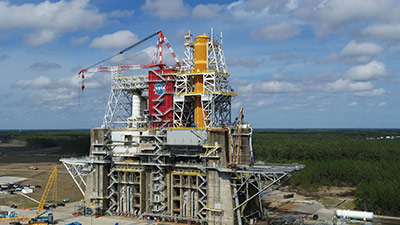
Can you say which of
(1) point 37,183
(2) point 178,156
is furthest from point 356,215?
(1) point 37,183

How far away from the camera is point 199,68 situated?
3334 inches

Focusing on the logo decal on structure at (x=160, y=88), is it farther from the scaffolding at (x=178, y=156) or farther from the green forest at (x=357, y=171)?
the green forest at (x=357, y=171)

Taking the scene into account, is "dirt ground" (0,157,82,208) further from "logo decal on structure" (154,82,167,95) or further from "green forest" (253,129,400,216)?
"green forest" (253,129,400,216)

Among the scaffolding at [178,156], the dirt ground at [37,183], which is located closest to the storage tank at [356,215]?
the scaffolding at [178,156]

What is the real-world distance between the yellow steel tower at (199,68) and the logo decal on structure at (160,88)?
24.6ft

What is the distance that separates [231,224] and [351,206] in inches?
1792

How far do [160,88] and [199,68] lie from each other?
9.77 metres

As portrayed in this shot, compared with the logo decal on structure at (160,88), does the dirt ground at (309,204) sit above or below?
below

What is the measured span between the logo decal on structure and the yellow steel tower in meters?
7.49

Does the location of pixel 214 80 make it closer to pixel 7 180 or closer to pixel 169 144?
pixel 169 144

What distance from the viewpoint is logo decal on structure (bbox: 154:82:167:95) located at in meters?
86.9

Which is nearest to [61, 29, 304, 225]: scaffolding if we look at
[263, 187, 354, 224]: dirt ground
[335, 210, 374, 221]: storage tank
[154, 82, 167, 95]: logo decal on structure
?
[154, 82, 167, 95]: logo decal on structure

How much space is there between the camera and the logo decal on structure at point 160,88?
86938 millimetres

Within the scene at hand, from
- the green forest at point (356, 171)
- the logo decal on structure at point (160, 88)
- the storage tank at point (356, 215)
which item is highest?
the logo decal on structure at point (160, 88)
